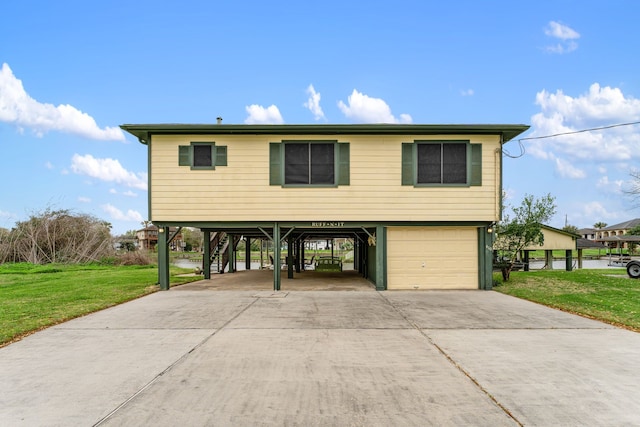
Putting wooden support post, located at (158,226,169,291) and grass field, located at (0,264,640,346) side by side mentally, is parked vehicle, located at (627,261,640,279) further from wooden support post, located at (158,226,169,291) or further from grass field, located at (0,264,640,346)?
wooden support post, located at (158,226,169,291)

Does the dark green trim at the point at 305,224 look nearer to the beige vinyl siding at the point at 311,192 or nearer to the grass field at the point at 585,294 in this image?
the beige vinyl siding at the point at 311,192

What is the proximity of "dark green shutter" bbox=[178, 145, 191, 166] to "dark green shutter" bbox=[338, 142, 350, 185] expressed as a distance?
512cm

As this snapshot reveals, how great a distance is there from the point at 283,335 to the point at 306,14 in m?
14.5

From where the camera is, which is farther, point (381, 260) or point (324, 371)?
point (381, 260)

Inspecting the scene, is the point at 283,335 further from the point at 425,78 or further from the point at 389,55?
the point at 425,78

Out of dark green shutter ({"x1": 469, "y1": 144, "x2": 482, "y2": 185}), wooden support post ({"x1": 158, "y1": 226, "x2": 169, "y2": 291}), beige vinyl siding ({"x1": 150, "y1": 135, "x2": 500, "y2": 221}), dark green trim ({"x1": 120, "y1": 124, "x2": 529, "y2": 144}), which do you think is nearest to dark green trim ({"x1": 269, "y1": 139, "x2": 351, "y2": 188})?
beige vinyl siding ({"x1": 150, "y1": 135, "x2": 500, "y2": 221})

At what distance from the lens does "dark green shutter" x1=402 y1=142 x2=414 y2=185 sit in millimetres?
12422

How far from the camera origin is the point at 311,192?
12.5m

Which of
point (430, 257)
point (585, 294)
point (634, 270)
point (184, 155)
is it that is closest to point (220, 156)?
point (184, 155)

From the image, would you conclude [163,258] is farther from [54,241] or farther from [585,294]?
Answer: [54,241]

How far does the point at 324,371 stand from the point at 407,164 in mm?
9020

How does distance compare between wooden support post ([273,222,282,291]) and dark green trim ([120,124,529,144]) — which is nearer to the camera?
dark green trim ([120,124,529,144])

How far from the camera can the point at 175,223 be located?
495 inches

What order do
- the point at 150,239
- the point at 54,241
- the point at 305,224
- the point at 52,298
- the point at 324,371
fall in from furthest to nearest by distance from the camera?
the point at 150,239, the point at 54,241, the point at 305,224, the point at 52,298, the point at 324,371
